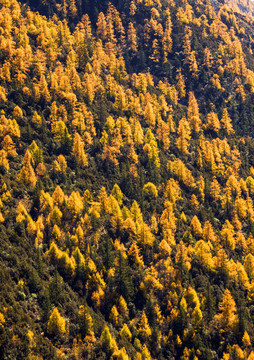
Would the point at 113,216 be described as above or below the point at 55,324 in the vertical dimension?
above

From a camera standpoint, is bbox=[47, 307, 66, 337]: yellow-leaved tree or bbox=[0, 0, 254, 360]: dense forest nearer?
bbox=[47, 307, 66, 337]: yellow-leaved tree

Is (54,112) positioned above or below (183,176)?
below

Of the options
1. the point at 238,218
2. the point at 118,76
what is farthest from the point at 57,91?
the point at 238,218

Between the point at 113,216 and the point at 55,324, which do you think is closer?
the point at 55,324

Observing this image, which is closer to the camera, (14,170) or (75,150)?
(14,170)

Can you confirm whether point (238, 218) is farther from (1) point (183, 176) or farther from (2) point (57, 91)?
(2) point (57, 91)

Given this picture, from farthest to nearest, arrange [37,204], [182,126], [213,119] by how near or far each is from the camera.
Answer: [213,119] < [182,126] < [37,204]

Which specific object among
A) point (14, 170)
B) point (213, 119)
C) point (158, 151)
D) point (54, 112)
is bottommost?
point (14, 170)

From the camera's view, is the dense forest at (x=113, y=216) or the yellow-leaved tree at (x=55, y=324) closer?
the yellow-leaved tree at (x=55, y=324)
